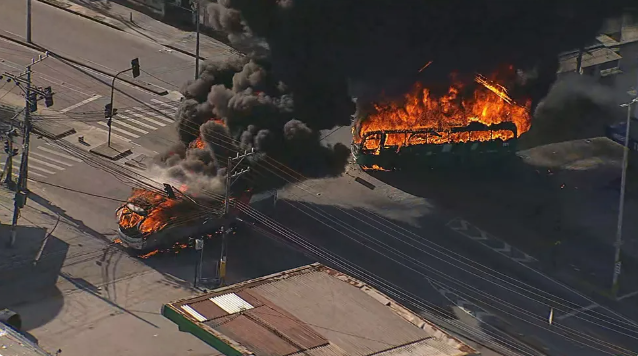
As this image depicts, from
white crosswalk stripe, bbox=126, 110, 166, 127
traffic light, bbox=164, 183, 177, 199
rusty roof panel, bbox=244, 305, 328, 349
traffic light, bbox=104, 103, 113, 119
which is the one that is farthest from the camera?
white crosswalk stripe, bbox=126, 110, 166, 127

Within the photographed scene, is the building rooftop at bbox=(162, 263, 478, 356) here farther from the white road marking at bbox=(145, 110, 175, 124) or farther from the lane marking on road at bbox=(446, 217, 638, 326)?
the white road marking at bbox=(145, 110, 175, 124)

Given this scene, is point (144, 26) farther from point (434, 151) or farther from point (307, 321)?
point (307, 321)

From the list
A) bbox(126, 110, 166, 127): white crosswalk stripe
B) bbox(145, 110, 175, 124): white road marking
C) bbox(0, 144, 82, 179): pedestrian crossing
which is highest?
bbox(145, 110, 175, 124): white road marking

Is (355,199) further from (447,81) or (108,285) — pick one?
(108,285)

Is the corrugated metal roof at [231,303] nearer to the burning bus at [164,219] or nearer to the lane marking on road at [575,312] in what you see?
the burning bus at [164,219]

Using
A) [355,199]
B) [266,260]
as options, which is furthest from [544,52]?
[266,260]

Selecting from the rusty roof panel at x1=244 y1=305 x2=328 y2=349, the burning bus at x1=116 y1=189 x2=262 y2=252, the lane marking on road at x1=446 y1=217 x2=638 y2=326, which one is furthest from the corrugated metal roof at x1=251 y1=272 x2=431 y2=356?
the lane marking on road at x1=446 y1=217 x2=638 y2=326
